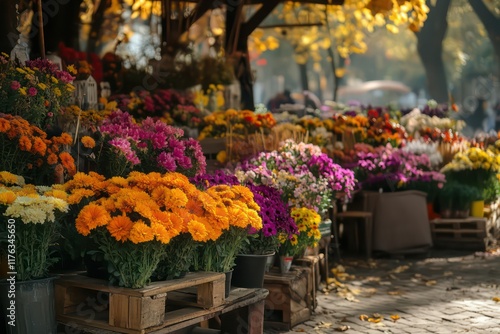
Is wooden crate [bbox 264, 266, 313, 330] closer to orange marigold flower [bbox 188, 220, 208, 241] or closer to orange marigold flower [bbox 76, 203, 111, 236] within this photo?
orange marigold flower [bbox 188, 220, 208, 241]

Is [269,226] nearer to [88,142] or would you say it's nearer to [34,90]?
[88,142]

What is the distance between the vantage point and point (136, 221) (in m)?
4.13

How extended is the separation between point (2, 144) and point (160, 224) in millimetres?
1346

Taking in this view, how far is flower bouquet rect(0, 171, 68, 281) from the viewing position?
392 centimetres

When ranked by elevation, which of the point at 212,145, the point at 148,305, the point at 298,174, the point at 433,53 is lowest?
the point at 148,305

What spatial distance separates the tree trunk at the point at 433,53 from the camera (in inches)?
834

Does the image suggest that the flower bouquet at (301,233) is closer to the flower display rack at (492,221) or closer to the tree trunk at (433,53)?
the flower display rack at (492,221)

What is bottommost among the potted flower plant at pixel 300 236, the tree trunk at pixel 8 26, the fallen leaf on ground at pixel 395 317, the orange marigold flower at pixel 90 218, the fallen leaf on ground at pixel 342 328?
the fallen leaf on ground at pixel 342 328

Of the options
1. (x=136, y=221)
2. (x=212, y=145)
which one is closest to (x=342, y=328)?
(x=136, y=221)

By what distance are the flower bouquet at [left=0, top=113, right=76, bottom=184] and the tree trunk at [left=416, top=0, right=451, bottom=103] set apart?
17332 millimetres

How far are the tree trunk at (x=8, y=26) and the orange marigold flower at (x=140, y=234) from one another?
2.72 meters

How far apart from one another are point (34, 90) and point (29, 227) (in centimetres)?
144

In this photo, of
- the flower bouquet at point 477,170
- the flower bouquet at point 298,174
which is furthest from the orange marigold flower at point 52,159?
the flower bouquet at point 477,170

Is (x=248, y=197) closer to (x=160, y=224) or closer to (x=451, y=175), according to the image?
(x=160, y=224)
